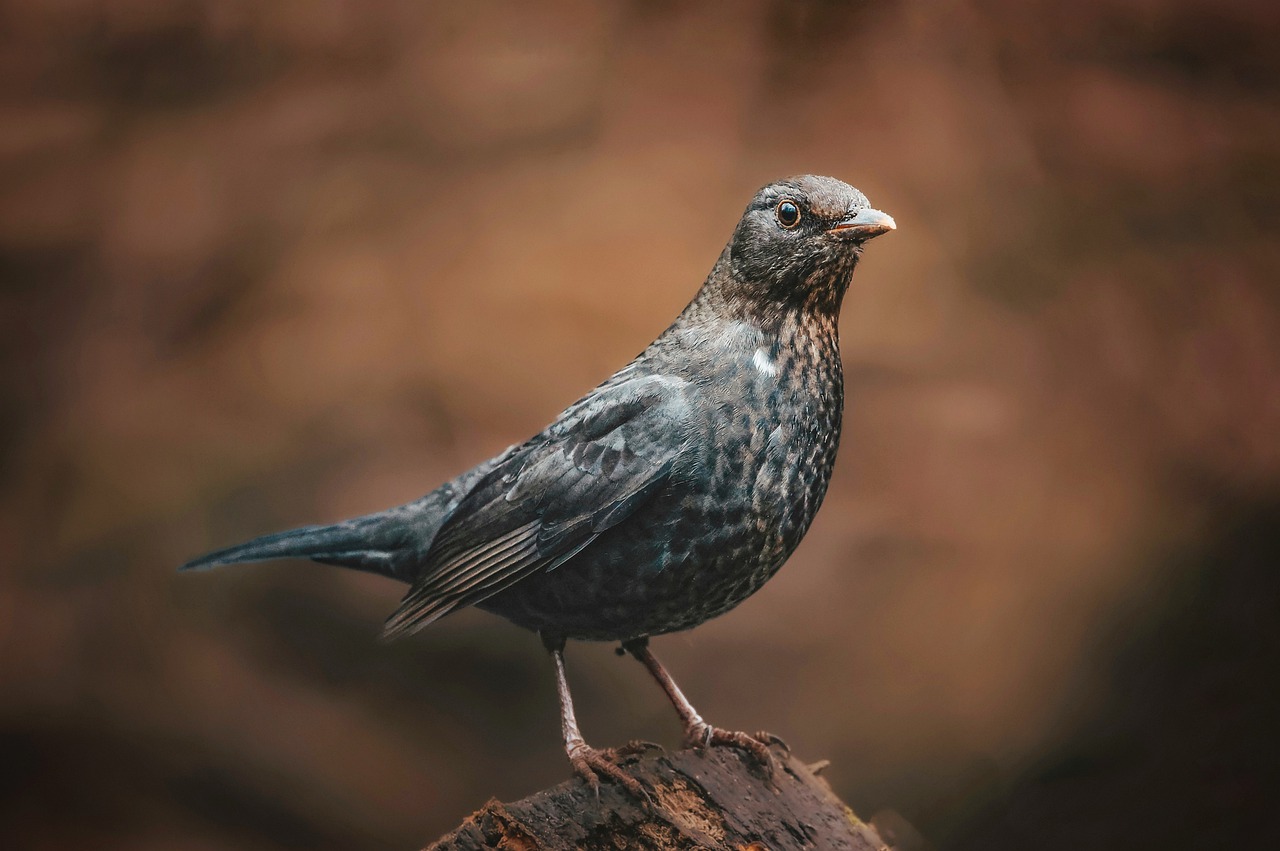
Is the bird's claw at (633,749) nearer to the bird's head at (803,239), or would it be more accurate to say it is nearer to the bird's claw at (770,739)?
the bird's claw at (770,739)

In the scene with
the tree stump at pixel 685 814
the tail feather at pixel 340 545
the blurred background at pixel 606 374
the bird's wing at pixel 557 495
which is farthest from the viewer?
the blurred background at pixel 606 374

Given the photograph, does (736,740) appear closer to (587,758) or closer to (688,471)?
(587,758)

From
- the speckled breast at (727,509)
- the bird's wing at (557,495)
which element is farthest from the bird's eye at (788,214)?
the bird's wing at (557,495)

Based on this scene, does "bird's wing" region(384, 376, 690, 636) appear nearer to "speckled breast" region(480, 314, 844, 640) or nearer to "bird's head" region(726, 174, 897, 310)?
"speckled breast" region(480, 314, 844, 640)

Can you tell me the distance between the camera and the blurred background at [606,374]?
14.2ft

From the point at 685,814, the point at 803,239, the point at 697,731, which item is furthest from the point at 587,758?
the point at 803,239

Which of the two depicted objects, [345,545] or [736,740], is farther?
[345,545]

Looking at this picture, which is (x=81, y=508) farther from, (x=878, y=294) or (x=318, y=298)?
(x=878, y=294)

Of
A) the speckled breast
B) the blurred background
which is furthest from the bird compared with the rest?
the blurred background

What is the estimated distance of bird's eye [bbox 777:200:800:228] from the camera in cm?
293

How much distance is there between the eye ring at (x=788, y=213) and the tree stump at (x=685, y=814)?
5.07 feet

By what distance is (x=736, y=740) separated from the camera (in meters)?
3.30

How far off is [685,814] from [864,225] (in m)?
1.64

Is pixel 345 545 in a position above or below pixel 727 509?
above
